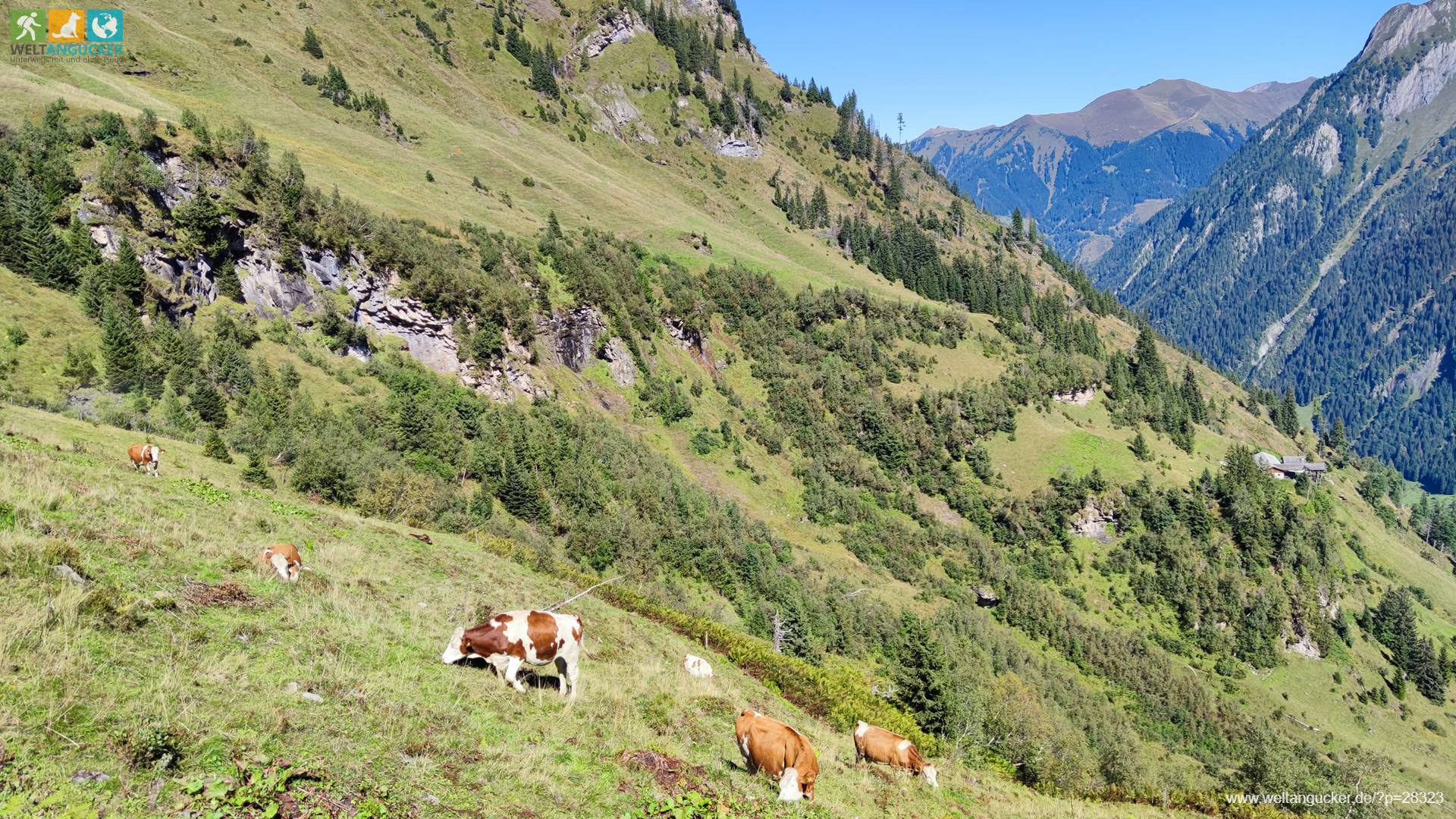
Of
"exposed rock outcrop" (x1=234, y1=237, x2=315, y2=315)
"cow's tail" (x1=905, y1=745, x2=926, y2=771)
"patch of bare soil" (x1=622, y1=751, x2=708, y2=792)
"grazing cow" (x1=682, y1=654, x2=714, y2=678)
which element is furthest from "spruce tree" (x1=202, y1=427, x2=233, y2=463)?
"cow's tail" (x1=905, y1=745, x2=926, y2=771)

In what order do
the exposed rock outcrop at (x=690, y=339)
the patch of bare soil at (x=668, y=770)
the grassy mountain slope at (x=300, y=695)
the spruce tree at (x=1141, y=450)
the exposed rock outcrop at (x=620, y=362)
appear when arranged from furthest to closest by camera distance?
the spruce tree at (x=1141, y=450)
the exposed rock outcrop at (x=690, y=339)
the exposed rock outcrop at (x=620, y=362)
the patch of bare soil at (x=668, y=770)
the grassy mountain slope at (x=300, y=695)

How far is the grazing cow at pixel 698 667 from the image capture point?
20203 millimetres

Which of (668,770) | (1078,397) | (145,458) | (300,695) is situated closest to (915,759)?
(668,770)

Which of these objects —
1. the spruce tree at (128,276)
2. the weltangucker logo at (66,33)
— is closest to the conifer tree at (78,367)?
the spruce tree at (128,276)

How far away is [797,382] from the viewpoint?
100m

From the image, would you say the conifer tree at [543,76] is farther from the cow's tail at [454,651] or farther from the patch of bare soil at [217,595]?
the cow's tail at [454,651]

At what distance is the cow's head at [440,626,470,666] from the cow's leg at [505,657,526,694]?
897 millimetres

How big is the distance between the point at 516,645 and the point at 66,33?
113 metres

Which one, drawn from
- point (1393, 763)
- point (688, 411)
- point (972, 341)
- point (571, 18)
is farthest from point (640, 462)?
point (571, 18)

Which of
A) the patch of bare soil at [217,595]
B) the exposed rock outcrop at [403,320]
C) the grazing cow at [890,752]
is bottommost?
the exposed rock outcrop at [403,320]

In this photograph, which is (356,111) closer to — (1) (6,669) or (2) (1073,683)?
(1) (6,669)

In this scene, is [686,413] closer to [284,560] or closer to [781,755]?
[284,560]

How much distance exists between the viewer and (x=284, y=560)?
14906mm

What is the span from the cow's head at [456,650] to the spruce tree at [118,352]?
3318cm
